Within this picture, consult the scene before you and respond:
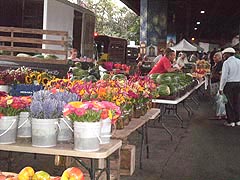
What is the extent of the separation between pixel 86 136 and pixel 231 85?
6.65 metres

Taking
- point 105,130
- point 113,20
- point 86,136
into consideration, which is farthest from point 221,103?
point 113,20

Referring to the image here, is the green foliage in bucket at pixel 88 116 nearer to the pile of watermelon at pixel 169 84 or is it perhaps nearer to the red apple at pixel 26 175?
the red apple at pixel 26 175

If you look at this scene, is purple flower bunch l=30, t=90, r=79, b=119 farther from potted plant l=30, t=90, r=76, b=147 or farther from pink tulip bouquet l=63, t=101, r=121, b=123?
pink tulip bouquet l=63, t=101, r=121, b=123

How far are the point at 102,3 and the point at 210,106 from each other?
3091cm

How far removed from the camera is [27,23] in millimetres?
12914

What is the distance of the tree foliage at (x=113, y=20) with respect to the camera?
4141 centimetres

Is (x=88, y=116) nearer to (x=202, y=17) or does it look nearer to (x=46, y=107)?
(x=46, y=107)

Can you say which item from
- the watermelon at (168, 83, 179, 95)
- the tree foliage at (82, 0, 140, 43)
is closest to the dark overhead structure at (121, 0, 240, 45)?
the tree foliage at (82, 0, 140, 43)

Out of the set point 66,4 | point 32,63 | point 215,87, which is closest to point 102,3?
point 66,4

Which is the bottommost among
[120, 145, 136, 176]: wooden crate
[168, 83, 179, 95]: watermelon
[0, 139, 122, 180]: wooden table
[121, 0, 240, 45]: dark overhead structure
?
[120, 145, 136, 176]: wooden crate

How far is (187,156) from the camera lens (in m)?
6.19

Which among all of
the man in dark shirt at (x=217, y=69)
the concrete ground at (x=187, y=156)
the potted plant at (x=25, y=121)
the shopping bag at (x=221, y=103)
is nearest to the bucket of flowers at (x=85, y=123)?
the potted plant at (x=25, y=121)

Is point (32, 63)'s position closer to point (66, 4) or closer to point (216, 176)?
point (216, 176)

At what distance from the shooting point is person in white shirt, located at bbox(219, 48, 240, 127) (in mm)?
8742
